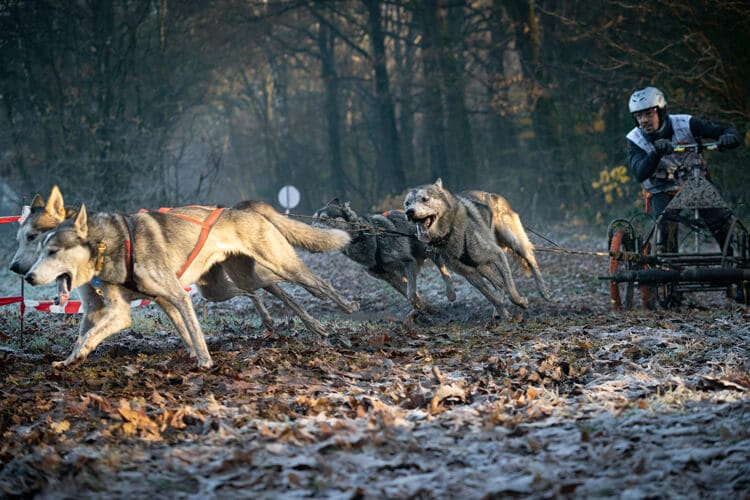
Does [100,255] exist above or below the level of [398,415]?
above

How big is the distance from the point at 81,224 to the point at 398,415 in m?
3.20

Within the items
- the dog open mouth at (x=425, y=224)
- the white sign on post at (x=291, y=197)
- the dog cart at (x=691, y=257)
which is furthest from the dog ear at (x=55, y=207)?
the white sign on post at (x=291, y=197)

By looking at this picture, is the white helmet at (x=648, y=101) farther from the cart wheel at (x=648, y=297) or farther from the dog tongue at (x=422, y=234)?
the dog tongue at (x=422, y=234)

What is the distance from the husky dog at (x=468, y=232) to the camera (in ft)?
30.6

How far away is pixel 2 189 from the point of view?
24.3m

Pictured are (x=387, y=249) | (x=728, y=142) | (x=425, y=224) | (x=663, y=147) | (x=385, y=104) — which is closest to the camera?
(x=728, y=142)

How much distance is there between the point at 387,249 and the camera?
11.3 m

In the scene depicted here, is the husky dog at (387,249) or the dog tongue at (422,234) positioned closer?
the dog tongue at (422,234)

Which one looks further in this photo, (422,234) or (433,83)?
(433,83)

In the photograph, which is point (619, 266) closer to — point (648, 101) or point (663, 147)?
point (663, 147)

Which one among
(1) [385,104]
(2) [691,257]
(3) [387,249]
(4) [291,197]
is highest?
(1) [385,104]

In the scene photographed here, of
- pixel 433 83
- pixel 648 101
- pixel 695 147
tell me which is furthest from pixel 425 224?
pixel 433 83

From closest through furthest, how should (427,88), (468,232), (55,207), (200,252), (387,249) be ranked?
(55,207), (200,252), (468,232), (387,249), (427,88)

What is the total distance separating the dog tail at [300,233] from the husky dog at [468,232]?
99 cm
